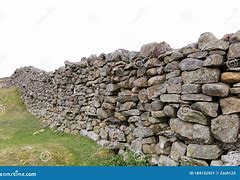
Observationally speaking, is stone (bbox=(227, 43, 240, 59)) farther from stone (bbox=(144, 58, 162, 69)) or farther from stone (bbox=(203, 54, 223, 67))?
stone (bbox=(144, 58, 162, 69))

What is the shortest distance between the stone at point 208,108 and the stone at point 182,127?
0.49 meters

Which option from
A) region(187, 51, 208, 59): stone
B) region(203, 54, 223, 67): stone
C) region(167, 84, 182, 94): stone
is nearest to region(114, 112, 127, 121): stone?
region(167, 84, 182, 94): stone

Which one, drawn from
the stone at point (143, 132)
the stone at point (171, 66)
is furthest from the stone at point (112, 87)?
the stone at point (171, 66)

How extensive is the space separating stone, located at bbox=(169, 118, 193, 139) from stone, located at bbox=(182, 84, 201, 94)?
27.4 inches

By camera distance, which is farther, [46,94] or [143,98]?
[46,94]

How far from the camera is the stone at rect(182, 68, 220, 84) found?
7.15 metres

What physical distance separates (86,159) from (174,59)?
416 cm

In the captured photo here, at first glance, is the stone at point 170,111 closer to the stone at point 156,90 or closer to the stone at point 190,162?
the stone at point 156,90

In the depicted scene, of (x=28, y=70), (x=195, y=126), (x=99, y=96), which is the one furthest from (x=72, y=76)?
(x=28, y=70)

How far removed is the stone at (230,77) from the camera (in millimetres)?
6777

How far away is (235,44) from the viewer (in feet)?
22.4

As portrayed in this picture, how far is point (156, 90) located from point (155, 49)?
1041 millimetres

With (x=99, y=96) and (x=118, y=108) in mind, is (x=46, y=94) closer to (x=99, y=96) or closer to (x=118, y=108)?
(x=99, y=96)

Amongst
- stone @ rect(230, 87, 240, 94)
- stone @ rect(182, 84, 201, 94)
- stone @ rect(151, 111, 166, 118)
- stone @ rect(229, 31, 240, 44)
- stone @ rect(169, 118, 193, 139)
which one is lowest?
stone @ rect(169, 118, 193, 139)
